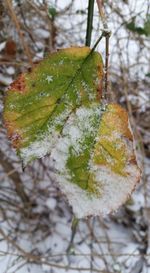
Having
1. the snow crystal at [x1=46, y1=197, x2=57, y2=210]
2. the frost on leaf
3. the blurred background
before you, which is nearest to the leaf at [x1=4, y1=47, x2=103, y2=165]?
the frost on leaf

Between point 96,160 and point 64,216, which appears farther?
point 64,216

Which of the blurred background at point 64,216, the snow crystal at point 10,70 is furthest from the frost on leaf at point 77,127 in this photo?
the blurred background at point 64,216

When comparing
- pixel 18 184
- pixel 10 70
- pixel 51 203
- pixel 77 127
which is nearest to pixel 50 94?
pixel 77 127

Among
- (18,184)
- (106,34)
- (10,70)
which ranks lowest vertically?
(18,184)

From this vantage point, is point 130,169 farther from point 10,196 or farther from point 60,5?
point 10,196

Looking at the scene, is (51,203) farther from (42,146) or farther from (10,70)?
(42,146)

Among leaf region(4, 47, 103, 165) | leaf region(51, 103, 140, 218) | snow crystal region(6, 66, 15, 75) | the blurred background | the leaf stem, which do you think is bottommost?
the blurred background

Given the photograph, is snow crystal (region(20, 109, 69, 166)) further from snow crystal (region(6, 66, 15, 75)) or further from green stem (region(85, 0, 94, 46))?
snow crystal (region(6, 66, 15, 75))
